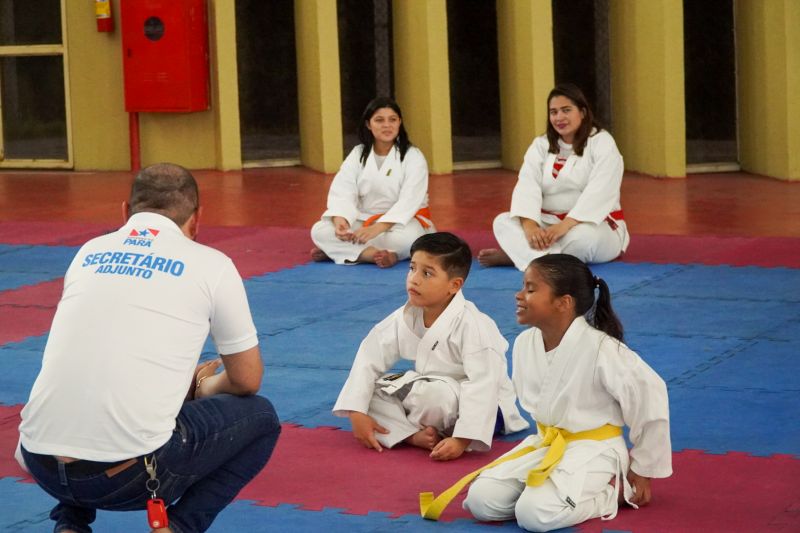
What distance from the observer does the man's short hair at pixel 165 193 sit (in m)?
3.72

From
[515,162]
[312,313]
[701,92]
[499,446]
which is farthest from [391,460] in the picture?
[701,92]

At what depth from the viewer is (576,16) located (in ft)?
48.0

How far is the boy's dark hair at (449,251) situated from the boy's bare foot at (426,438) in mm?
571

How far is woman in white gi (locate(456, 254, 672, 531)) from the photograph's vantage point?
13.8 feet

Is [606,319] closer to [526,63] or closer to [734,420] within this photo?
[734,420]

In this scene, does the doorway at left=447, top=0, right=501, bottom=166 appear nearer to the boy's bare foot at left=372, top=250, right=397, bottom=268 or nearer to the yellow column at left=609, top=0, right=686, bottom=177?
the yellow column at left=609, top=0, right=686, bottom=177

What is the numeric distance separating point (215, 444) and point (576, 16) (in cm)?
1164

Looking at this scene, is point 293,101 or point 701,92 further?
point 293,101

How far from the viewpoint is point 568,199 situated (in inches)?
341

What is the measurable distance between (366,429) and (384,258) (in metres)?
3.82

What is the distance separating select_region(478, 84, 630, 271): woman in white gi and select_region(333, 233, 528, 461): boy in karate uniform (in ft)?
11.1

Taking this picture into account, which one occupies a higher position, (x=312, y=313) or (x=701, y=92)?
(x=701, y=92)

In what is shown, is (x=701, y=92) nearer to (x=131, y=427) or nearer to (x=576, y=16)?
(x=576, y=16)

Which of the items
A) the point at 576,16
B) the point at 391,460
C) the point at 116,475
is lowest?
the point at 391,460
